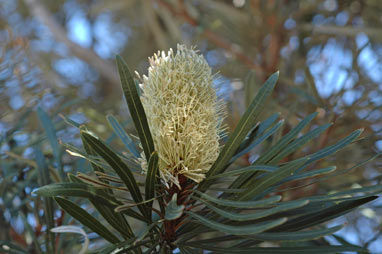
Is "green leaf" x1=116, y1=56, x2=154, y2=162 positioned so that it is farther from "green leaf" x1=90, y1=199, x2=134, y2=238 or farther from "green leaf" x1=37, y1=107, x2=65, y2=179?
"green leaf" x1=37, y1=107, x2=65, y2=179

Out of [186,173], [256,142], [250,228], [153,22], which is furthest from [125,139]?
[153,22]

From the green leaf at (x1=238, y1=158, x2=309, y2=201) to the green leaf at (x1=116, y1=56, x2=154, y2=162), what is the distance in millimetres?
170

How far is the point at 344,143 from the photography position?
64cm

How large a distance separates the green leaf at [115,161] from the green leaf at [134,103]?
0.05 m

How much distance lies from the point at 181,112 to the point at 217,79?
0.13 metres

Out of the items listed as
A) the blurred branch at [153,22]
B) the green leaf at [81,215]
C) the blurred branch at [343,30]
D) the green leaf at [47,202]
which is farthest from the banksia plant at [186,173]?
the blurred branch at [153,22]

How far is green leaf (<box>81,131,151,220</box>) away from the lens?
57 cm

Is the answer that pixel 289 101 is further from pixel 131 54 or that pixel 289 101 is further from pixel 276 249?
pixel 131 54

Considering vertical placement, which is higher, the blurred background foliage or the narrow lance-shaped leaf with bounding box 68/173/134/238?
the blurred background foliage

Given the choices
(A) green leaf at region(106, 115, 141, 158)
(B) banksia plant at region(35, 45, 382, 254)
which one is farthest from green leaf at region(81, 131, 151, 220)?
(A) green leaf at region(106, 115, 141, 158)

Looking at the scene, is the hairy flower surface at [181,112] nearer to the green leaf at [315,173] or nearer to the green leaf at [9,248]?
the green leaf at [315,173]

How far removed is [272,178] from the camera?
22.5 inches

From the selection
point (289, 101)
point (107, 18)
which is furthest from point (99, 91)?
point (289, 101)

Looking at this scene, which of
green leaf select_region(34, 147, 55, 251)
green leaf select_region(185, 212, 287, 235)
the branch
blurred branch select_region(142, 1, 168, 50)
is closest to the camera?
green leaf select_region(185, 212, 287, 235)
